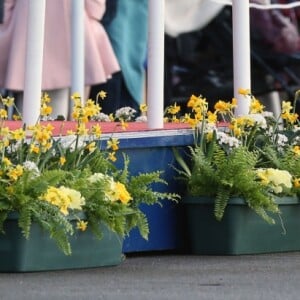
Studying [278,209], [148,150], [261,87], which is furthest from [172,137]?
[261,87]

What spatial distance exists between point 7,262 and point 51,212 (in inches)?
14.2

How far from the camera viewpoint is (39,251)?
6859mm

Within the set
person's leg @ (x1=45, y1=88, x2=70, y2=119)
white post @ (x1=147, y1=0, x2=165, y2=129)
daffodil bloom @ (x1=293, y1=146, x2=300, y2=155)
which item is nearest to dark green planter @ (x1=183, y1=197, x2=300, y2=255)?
daffodil bloom @ (x1=293, y1=146, x2=300, y2=155)

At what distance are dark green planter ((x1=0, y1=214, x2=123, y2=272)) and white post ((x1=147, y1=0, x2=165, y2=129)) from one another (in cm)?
113

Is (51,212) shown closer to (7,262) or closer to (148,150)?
(7,262)

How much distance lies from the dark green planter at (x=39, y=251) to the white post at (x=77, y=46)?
2.91 meters

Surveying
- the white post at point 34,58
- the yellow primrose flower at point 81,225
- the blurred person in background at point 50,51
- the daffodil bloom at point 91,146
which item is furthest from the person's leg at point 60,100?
the yellow primrose flower at point 81,225

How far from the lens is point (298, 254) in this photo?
7.82 meters

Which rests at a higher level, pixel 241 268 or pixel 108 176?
pixel 108 176

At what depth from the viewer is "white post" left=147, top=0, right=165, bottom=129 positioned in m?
7.87

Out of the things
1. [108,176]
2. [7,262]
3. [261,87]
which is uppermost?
[261,87]

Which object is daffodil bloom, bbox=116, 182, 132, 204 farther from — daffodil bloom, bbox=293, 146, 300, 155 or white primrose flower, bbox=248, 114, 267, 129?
daffodil bloom, bbox=293, 146, 300, 155

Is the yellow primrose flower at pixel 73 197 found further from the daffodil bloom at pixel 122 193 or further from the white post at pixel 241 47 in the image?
the white post at pixel 241 47

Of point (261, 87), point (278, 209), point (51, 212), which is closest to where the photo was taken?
point (51, 212)
